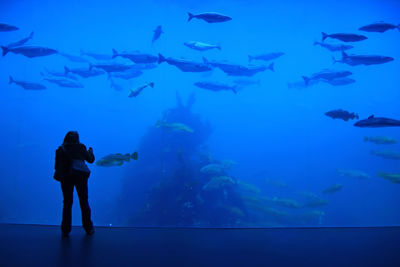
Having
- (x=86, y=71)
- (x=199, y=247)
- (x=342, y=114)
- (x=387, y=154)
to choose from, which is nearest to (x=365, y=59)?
(x=342, y=114)

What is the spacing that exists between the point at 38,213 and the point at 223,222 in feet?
56.3

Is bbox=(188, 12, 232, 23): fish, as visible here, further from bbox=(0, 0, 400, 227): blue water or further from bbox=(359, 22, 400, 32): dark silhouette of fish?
bbox=(359, 22, 400, 32): dark silhouette of fish

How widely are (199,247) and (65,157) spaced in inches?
75.1

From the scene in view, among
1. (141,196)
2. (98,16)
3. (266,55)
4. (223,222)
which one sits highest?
(98,16)

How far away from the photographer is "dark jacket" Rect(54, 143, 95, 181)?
10.7ft

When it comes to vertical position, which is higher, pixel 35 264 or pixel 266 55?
pixel 266 55

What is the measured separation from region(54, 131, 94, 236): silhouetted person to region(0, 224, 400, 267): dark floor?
0.22m

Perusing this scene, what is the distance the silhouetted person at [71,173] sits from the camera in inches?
128

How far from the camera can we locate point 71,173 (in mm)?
3230

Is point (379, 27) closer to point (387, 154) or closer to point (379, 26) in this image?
point (379, 26)

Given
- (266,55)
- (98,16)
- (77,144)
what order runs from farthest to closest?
(98,16) → (266,55) → (77,144)

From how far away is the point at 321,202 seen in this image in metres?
8.91

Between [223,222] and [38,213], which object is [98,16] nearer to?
[223,222]

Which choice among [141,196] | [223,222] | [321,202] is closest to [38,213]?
[141,196]
